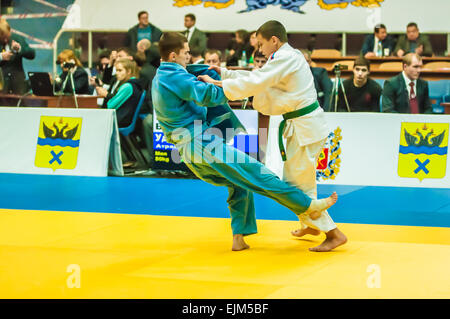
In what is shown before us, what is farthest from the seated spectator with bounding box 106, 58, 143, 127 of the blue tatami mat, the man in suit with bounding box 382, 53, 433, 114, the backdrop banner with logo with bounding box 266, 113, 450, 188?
the man in suit with bounding box 382, 53, 433, 114

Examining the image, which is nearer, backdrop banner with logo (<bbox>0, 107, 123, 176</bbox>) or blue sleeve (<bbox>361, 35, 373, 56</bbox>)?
backdrop banner with logo (<bbox>0, 107, 123, 176</bbox>)

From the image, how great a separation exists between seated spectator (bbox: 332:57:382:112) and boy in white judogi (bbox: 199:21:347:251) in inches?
181

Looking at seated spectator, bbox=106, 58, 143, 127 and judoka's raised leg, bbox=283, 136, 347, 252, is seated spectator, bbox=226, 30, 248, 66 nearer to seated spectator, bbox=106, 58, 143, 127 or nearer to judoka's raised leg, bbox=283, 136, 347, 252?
seated spectator, bbox=106, 58, 143, 127

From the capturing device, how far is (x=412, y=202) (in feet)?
21.4

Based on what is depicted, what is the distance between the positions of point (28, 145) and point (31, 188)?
1.19m

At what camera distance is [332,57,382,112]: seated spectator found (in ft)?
29.0

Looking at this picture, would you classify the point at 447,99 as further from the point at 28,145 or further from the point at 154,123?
the point at 28,145

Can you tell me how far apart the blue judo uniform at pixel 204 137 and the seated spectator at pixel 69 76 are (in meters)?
6.03

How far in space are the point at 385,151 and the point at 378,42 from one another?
6009mm

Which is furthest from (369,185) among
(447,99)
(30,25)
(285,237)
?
(30,25)

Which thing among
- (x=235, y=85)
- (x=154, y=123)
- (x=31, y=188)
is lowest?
(x=31, y=188)

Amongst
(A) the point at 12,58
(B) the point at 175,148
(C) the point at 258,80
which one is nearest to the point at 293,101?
(C) the point at 258,80

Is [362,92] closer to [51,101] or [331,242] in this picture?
[51,101]

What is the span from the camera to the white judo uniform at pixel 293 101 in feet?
13.7
